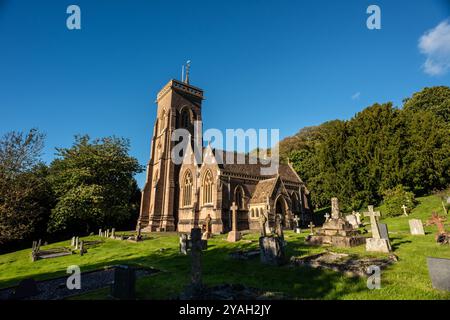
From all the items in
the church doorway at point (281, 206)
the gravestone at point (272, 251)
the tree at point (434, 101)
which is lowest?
the gravestone at point (272, 251)

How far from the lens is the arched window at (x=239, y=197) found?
29.6 metres

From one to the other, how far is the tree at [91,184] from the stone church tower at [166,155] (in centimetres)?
356

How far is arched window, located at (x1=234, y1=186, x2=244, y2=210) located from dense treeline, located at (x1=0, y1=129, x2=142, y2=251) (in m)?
16.2

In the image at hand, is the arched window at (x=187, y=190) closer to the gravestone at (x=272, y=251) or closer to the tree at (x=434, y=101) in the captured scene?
the gravestone at (x=272, y=251)

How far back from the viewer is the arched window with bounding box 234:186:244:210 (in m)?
29.6

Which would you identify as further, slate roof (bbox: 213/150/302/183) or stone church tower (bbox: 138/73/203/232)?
stone church tower (bbox: 138/73/203/232)

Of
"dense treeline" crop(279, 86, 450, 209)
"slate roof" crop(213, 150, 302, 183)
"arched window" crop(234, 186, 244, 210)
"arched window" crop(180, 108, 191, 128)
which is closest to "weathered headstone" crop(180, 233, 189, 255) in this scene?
"slate roof" crop(213, 150, 302, 183)

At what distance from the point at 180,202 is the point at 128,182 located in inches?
398

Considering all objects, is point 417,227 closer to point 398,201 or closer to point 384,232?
point 384,232

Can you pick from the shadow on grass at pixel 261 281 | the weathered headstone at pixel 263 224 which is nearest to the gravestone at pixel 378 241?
the shadow on grass at pixel 261 281

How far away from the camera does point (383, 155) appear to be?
27609 mm

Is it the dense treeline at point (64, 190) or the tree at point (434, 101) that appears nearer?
the dense treeline at point (64, 190)

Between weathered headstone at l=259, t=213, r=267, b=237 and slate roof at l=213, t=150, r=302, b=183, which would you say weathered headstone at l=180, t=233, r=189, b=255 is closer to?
weathered headstone at l=259, t=213, r=267, b=237

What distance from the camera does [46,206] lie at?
3166 cm
